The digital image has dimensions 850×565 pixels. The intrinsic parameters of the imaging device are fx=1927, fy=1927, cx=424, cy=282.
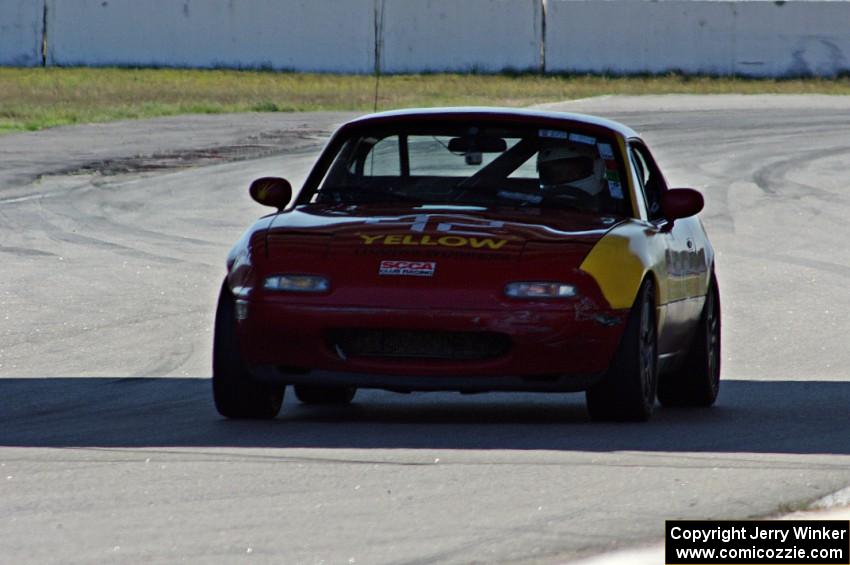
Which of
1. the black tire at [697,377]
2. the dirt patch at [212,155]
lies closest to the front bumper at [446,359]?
the black tire at [697,377]

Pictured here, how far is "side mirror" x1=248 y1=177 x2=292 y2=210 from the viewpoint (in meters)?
9.13

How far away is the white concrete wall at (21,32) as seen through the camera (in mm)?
58219

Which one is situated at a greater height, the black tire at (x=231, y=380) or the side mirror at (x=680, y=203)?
the side mirror at (x=680, y=203)

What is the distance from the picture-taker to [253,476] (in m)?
6.54

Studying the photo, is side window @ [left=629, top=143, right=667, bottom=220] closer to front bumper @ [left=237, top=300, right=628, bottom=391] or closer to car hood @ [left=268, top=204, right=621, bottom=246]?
car hood @ [left=268, top=204, right=621, bottom=246]

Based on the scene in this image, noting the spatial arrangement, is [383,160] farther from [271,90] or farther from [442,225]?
[271,90]

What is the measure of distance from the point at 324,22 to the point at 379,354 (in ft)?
170

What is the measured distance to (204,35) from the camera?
5884 centimetres

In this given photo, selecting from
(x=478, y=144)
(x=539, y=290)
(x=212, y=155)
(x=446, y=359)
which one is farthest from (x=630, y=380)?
(x=212, y=155)

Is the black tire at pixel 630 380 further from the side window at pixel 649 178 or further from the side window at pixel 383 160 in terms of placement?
the side window at pixel 383 160

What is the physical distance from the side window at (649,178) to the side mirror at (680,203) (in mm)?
243

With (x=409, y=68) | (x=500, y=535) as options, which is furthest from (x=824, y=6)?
(x=500, y=535)

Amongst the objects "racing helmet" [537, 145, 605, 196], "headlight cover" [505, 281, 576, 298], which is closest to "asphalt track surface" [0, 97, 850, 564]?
"headlight cover" [505, 281, 576, 298]

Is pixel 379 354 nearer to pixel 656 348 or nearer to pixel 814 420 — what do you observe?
pixel 656 348
